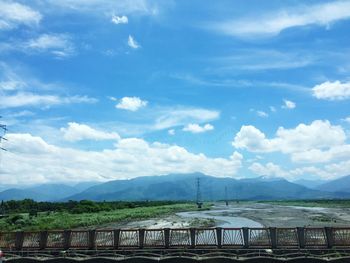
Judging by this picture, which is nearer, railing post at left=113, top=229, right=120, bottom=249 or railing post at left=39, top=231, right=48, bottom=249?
railing post at left=113, top=229, right=120, bottom=249

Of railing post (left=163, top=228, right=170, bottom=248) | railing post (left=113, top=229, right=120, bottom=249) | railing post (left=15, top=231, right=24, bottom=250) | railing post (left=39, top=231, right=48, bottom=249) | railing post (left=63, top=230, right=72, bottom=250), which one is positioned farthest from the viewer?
railing post (left=15, top=231, right=24, bottom=250)

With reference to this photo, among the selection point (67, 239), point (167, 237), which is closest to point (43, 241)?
point (67, 239)

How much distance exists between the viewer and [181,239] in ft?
78.9

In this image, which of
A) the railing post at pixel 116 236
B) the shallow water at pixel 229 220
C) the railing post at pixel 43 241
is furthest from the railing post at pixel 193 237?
the shallow water at pixel 229 220

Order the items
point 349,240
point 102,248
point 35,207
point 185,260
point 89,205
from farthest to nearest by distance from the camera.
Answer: point 35,207 → point 89,205 → point 102,248 → point 349,240 → point 185,260

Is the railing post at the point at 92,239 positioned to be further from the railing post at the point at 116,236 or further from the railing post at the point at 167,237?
the railing post at the point at 167,237

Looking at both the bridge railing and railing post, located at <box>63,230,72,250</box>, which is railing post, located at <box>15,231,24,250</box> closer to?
the bridge railing

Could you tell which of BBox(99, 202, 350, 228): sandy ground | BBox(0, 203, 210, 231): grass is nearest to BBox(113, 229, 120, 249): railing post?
BBox(0, 203, 210, 231): grass

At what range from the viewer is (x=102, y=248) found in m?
23.5

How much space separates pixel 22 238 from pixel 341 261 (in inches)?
656

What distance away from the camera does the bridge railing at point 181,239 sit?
71.3ft

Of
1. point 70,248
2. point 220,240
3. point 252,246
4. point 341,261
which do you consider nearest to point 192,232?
point 220,240

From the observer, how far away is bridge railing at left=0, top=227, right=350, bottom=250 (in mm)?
21734

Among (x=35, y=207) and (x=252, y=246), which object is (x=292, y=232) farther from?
(x=35, y=207)
